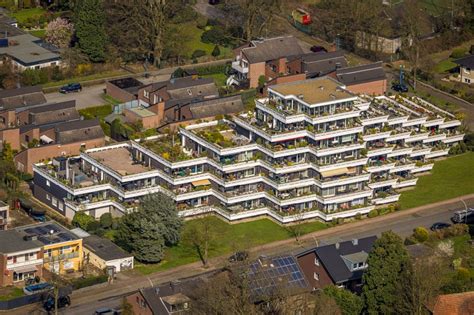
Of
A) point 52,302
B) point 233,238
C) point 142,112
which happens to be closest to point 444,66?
point 142,112

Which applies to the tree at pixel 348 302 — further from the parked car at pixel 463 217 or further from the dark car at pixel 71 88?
the dark car at pixel 71 88

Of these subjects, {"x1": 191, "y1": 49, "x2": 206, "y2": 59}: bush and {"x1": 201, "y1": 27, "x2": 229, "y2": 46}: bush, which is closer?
{"x1": 191, "y1": 49, "x2": 206, "y2": 59}: bush

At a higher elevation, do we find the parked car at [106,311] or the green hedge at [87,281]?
the parked car at [106,311]

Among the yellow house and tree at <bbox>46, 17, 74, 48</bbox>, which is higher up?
tree at <bbox>46, 17, 74, 48</bbox>

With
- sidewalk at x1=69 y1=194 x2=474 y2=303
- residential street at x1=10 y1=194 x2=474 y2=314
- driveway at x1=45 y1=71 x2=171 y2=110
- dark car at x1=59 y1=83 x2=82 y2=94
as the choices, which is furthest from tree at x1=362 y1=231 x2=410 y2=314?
dark car at x1=59 y1=83 x2=82 y2=94

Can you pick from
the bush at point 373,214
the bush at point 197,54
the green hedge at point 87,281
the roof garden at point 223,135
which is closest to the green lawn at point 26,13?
the bush at point 197,54

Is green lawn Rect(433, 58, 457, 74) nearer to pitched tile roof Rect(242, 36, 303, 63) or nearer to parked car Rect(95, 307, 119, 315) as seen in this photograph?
pitched tile roof Rect(242, 36, 303, 63)

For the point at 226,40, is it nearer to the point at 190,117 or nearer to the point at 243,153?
the point at 190,117
